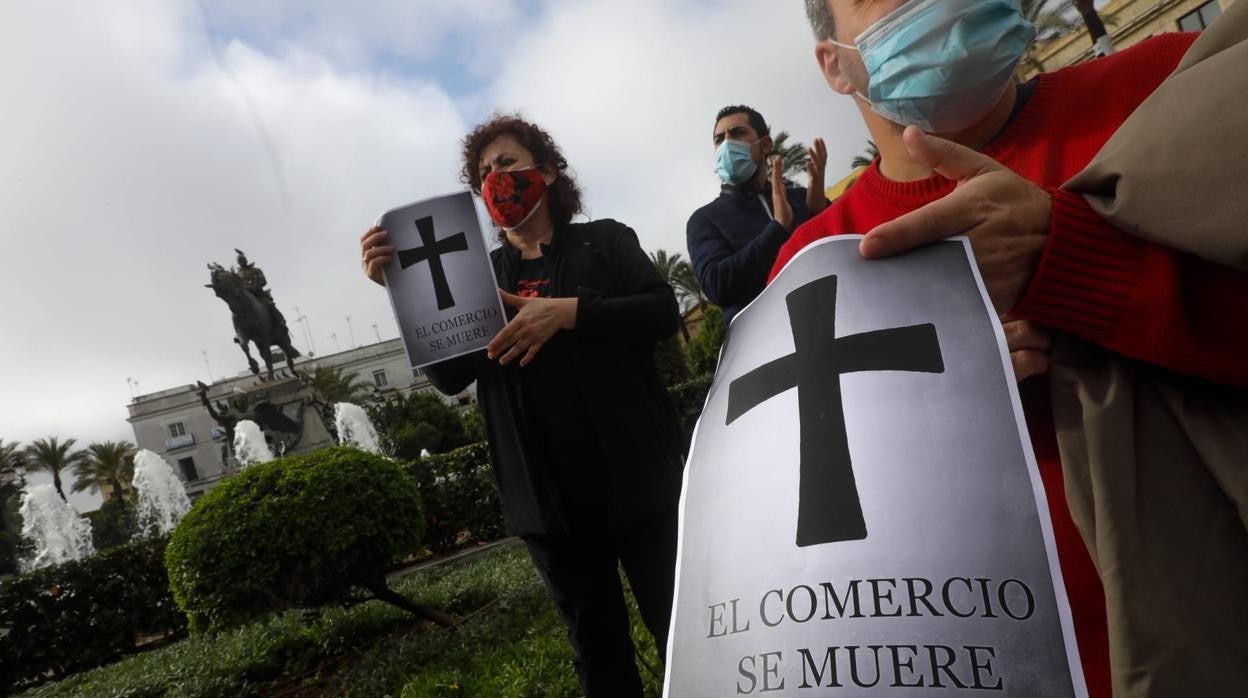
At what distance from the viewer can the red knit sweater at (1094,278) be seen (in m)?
0.75

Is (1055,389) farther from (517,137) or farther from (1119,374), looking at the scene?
(517,137)

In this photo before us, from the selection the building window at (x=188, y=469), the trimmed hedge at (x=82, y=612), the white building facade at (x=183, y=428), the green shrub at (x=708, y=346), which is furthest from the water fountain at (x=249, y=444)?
the building window at (x=188, y=469)

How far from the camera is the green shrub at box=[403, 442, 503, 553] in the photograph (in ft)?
33.7

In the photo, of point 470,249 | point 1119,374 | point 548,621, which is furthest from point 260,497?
point 1119,374

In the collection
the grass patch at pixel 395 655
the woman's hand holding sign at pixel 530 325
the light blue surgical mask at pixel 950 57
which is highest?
the light blue surgical mask at pixel 950 57

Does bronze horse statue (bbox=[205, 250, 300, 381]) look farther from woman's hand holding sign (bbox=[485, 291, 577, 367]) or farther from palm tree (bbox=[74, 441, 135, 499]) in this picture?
palm tree (bbox=[74, 441, 135, 499])

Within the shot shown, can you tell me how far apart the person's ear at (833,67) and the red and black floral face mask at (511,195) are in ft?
4.10

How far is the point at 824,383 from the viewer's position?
742 mm

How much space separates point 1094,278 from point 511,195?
6.10 ft

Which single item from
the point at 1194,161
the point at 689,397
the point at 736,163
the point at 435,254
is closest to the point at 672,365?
the point at 689,397

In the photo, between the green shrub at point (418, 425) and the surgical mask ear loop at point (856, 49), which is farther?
the green shrub at point (418, 425)

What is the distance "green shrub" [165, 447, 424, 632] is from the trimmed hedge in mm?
5167

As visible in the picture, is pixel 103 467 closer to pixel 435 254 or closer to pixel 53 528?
pixel 53 528

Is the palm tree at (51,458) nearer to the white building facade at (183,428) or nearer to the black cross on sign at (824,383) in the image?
the white building facade at (183,428)
